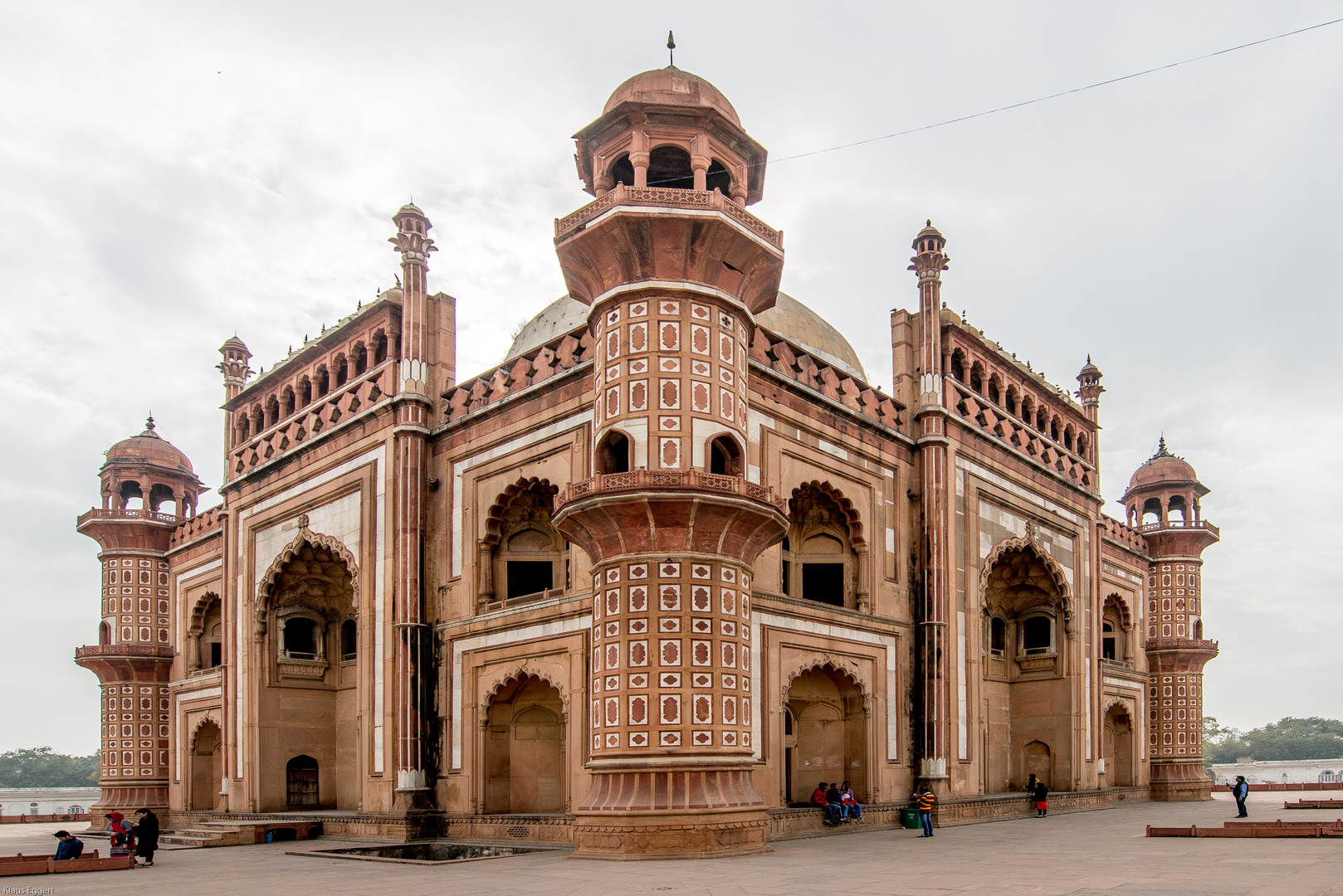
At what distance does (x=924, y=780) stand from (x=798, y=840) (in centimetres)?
475

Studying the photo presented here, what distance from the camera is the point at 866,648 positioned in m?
22.7

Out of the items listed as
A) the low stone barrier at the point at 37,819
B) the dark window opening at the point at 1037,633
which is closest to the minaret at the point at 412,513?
the dark window opening at the point at 1037,633

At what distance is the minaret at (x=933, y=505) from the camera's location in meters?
23.1

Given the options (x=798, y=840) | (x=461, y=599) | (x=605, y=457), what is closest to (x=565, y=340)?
(x=605, y=457)

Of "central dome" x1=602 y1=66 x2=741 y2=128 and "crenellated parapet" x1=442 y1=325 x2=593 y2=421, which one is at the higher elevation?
"central dome" x1=602 y1=66 x2=741 y2=128

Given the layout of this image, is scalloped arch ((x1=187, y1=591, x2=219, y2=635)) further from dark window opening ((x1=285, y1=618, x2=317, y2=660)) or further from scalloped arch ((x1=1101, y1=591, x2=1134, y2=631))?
scalloped arch ((x1=1101, y1=591, x2=1134, y2=631))

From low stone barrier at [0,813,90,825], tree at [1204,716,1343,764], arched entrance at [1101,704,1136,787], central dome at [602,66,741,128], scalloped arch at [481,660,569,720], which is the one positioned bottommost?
tree at [1204,716,1343,764]

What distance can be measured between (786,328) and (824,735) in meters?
10.1

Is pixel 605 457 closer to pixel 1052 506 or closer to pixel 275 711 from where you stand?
pixel 275 711

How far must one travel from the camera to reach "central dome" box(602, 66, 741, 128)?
62.7 feet

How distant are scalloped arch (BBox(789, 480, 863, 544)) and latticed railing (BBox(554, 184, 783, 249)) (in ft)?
18.6

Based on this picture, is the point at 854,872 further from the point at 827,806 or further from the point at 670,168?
the point at 670,168

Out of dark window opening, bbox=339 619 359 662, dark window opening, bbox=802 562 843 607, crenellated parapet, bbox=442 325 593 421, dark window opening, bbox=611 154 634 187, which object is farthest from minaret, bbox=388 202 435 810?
dark window opening, bbox=802 562 843 607

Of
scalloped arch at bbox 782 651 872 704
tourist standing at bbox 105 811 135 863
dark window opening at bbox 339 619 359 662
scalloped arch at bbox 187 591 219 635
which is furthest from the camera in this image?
scalloped arch at bbox 187 591 219 635
